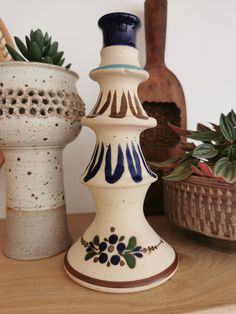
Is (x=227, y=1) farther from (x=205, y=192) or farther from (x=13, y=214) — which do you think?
(x=13, y=214)

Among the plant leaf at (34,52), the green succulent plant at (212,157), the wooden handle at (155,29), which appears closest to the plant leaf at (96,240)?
the green succulent plant at (212,157)

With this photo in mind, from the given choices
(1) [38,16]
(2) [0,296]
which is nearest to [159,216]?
(2) [0,296]

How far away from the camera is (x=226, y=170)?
0.33 meters

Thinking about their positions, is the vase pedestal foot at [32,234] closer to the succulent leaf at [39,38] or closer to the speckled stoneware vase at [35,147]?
the speckled stoneware vase at [35,147]

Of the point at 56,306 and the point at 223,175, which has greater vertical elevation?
the point at 223,175

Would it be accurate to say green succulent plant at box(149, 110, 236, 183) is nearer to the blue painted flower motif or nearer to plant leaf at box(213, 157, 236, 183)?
plant leaf at box(213, 157, 236, 183)

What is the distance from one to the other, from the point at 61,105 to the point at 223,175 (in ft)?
0.72

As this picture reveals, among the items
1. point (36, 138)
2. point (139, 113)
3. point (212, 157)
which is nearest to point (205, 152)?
point (212, 157)

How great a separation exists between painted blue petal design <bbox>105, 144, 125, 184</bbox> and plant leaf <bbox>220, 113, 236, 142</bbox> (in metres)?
0.17

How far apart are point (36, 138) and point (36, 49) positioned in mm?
111

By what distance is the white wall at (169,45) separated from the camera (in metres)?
0.53

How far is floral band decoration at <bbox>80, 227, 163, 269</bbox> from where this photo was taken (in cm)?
28

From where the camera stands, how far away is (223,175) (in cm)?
32

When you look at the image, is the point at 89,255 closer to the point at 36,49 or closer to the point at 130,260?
the point at 130,260
